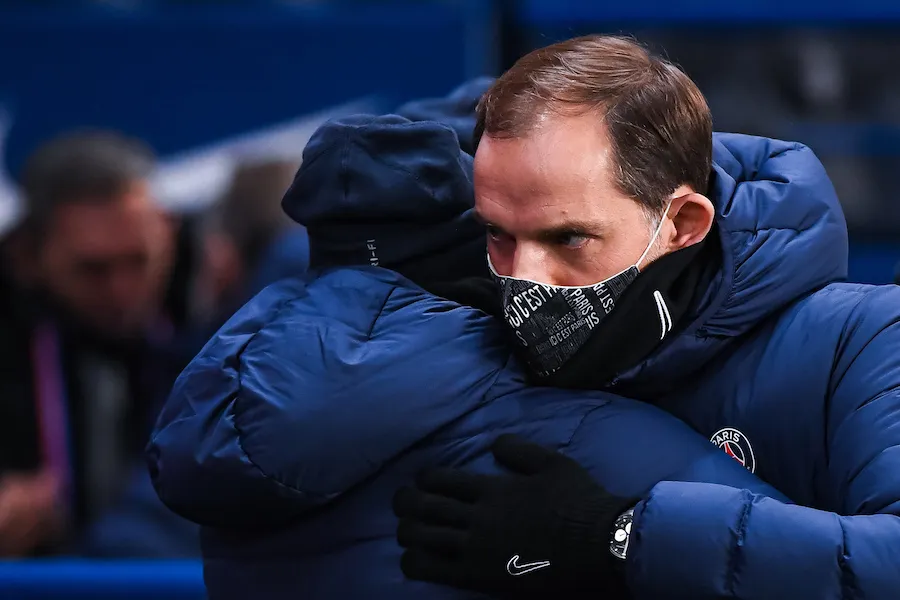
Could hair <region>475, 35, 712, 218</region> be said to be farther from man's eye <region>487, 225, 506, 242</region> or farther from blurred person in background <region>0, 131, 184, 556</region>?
blurred person in background <region>0, 131, 184, 556</region>

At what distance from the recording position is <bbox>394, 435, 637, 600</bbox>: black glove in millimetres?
1379

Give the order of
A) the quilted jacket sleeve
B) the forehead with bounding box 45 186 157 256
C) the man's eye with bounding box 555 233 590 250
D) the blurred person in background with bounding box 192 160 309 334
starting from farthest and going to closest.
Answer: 1. the blurred person in background with bounding box 192 160 309 334
2. the forehead with bounding box 45 186 157 256
3. the man's eye with bounding box 555 233 590 250
4. the quilted jacket sleeve

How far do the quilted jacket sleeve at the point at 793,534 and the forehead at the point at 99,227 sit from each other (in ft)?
→ 7.19

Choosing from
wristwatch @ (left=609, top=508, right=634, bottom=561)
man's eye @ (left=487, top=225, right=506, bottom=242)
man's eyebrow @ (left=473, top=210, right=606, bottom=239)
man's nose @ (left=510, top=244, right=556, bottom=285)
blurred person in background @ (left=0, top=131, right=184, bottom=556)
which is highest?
man's eyebrow @ (left=473, top=210, right=606, bottom=239)

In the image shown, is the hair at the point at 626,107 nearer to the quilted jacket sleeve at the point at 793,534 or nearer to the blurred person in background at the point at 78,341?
the quilted jacket sleeve at the point at 793,534

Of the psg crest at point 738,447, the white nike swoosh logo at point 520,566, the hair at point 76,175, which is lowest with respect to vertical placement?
the hair at point 76,175

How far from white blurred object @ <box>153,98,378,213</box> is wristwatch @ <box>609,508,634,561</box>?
10.3 ft

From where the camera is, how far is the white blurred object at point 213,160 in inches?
172

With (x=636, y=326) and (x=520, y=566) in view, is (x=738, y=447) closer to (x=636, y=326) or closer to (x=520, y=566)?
(x=636, y=326)

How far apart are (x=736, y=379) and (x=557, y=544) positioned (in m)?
0.32

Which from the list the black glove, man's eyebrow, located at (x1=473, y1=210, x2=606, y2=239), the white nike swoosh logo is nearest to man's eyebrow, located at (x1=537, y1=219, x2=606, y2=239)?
man's eyebrow, located at (x1=473, y1=210, x2=606, y2=239)

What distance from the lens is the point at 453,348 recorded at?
143 centimetres

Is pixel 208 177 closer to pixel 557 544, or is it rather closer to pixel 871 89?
pixel 871 89

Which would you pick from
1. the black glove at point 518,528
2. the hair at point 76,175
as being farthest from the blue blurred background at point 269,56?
the black glove at point 518,528
